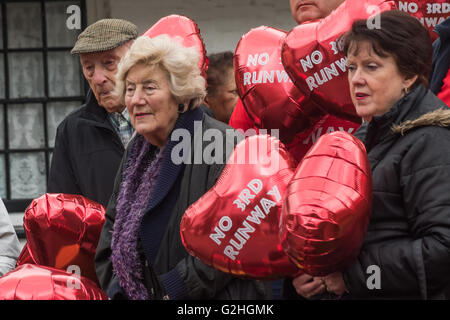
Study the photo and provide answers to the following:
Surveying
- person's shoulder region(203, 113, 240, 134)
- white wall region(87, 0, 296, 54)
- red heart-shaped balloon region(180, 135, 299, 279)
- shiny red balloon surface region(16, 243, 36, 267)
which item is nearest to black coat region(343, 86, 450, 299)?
red heart-shaped balloon region(180, 135, 299, 279)

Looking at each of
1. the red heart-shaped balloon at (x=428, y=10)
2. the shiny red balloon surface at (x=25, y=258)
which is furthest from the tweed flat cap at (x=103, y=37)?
the red heart-shaped balloon at (x=428, y=10)

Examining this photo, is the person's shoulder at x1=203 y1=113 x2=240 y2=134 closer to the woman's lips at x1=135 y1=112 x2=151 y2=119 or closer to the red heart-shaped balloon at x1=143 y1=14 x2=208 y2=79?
the woman's lips at x1=135 y1=112 x2=151 y2=119

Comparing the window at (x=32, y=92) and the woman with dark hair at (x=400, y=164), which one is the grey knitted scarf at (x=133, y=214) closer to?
the woman with dark hair at (x=400, y=164)

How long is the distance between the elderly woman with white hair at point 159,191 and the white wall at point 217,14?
2947 millimetres

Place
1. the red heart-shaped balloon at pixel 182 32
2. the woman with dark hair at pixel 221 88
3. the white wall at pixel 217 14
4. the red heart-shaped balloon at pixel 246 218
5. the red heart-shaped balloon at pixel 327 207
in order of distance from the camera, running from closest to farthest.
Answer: the red heart-shaped balloon at pixel 327 207
the red heart-shaped balloon at pixel 246 218
the red heart-shaped balloon at pixel 182 32
the woman with dark hair at pixel 221 88
the white wall at pixel 217 14

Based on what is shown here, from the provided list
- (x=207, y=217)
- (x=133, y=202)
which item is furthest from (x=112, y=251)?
(x=207, y=217)

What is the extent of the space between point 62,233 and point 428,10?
1.58 meters

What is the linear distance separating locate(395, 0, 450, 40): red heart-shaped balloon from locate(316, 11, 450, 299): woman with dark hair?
2.48 feet

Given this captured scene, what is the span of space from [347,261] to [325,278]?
0.17 metres

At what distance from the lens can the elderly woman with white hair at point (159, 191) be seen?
2.24 metres

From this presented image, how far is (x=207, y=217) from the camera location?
202 centimetres

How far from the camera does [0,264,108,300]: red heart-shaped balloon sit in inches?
84.8

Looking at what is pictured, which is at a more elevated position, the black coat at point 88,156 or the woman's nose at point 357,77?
the woman's nose at point 357,77
